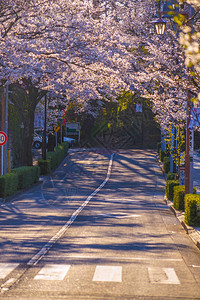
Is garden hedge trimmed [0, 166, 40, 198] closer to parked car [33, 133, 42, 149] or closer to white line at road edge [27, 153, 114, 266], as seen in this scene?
white line at road edge [27, 153, 114, 266]

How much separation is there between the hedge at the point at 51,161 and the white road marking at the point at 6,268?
3233cm

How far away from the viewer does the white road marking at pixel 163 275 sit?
8.76 metres

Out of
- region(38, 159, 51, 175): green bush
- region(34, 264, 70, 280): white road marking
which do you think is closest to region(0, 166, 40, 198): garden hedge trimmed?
region(38, 159, 51, 175): green bush

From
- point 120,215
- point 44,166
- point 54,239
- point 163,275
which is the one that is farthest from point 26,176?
point 163,275

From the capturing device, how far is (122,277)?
893cm

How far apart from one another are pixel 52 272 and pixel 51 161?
116 feet

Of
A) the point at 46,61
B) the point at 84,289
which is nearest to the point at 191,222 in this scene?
the point at 84,289

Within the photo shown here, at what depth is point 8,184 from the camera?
2678cm

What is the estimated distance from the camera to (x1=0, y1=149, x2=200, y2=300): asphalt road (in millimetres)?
8180

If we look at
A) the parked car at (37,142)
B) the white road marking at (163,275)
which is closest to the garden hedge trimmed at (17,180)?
the white road marking at (163,275)

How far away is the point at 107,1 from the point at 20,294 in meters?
41.1

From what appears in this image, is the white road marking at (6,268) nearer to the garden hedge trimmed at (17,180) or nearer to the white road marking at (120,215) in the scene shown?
the white road marking at (120,215)

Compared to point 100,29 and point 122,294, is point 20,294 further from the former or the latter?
point 100,29

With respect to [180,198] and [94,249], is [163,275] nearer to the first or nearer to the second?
[94,249]
